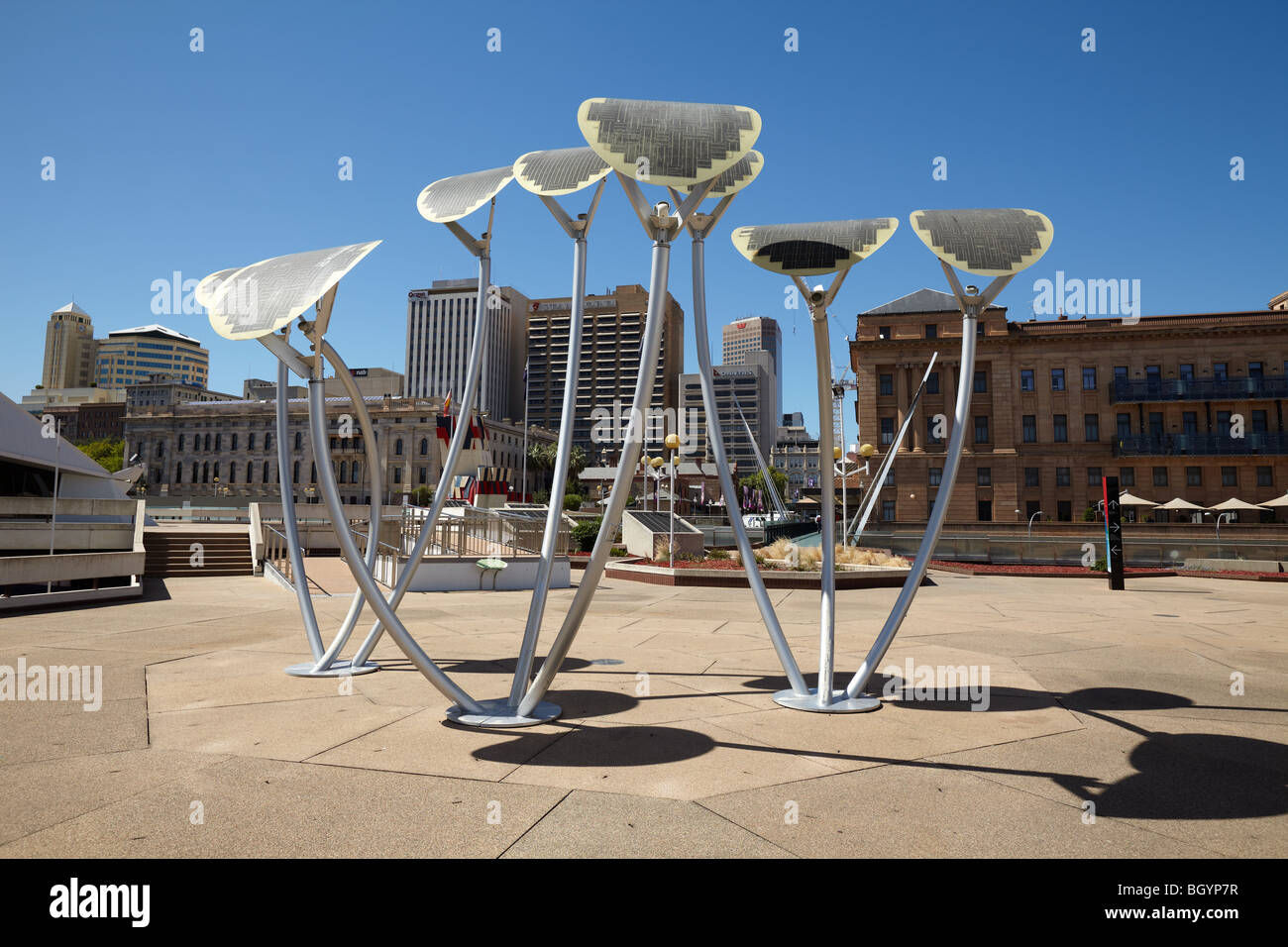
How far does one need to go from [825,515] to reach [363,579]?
4.39m

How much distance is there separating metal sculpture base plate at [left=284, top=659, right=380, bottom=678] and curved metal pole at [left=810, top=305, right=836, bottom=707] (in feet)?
16.0

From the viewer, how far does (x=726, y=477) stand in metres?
7.39

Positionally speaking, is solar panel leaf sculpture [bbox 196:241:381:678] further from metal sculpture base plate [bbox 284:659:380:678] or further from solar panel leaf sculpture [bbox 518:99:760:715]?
solar panel leaf sculpture [bbox 518:99:760:715]

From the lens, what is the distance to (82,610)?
529 inches

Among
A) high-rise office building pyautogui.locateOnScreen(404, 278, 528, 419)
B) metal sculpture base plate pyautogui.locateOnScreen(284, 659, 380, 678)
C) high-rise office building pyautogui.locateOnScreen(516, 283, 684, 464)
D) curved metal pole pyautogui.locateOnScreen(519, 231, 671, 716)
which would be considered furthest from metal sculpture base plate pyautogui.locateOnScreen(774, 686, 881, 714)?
high-rise office building pyautogui.locateOnScreen(404, 278, 528, 419)

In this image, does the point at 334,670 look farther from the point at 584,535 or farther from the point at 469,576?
the point at 584,535

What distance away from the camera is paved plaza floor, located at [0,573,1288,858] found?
4066 mm

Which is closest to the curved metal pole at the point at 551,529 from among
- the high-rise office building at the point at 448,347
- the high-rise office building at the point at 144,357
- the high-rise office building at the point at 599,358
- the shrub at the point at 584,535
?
the shrub at the point at 584,535

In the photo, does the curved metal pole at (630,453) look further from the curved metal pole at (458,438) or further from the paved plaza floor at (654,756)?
the curved metal pole at (458,438)

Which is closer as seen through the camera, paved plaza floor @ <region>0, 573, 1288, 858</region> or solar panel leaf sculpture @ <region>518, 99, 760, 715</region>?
paved plaza floor @ <region>0, 573, 1288, 858</region>

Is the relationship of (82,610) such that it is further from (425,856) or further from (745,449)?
(745,449)

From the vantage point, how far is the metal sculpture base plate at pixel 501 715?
630 centimetres
